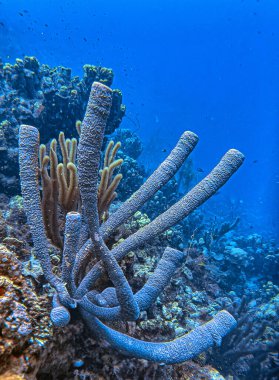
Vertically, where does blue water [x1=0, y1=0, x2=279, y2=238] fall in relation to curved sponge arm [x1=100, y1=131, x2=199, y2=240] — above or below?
above

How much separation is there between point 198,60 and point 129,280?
9630 centimetres

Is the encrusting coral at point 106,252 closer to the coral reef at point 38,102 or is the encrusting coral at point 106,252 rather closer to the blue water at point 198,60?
the coral reef at point 38,102

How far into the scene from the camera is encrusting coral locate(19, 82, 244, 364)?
5.08 feet

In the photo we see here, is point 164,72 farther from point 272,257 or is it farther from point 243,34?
point 272,257

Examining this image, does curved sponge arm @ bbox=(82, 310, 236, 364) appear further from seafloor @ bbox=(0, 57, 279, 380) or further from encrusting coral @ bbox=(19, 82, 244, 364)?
seafloor @ bbox=(0, 57, 279, 380)

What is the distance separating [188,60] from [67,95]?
91239 millimetres

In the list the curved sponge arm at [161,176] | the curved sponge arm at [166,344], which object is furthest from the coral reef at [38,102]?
the curved sponge arm at [166,344]

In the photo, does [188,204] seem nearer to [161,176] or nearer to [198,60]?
[161,176]

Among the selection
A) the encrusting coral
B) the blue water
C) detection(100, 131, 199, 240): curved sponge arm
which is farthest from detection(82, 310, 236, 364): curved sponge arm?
the blue water

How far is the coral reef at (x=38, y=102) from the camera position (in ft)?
17.3

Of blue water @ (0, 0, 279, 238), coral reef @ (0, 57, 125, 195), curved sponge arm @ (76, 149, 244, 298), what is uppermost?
blue water @ (0, 0, 279, 238)

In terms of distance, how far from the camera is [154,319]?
2.56 metres

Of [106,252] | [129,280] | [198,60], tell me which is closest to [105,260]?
[106,252]

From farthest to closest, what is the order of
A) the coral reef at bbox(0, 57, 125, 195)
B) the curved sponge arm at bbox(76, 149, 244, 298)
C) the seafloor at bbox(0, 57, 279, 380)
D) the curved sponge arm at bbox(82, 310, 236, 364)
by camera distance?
the coral reef at bbox(0, 57, 125, 195) < the curved sponge arm at bbox(76, 149, 244, 298) < the curved sponge arm at bbox(82, 310, 236, 364) < the seafloor at bbox(0, 57, 279, 380)
